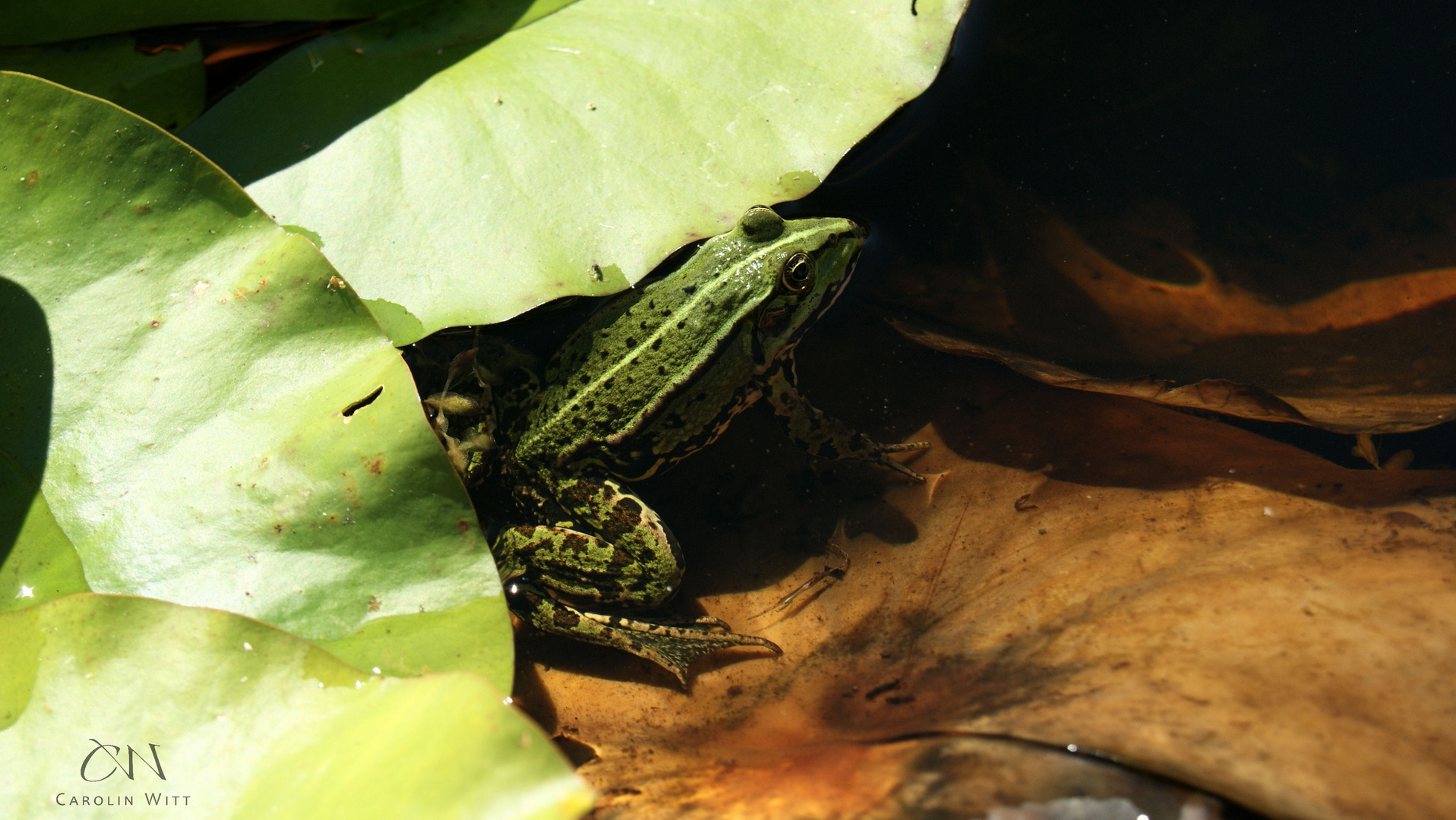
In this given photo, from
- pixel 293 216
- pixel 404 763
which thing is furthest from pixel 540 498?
pixel 404 763

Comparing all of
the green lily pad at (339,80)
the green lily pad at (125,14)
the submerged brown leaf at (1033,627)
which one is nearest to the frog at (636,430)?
the submerged brown leaf at (1033,627)

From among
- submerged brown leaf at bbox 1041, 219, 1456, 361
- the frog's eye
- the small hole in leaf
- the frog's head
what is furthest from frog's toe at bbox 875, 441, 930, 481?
the small hole in leaf

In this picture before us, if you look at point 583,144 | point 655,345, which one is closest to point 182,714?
point 655,345

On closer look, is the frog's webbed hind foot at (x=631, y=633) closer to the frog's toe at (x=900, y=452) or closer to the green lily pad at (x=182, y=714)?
the frog's toe at (x=900, y=452)

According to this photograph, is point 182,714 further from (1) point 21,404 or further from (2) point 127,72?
(2) point 127,72

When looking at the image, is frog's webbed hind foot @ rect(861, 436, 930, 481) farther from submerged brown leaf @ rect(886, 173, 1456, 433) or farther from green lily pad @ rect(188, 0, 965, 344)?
green lily pad @ rect(188, 0, 965, 344)

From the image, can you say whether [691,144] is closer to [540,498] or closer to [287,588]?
[540,498]

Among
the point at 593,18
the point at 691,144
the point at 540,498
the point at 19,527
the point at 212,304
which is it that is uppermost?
the point at 593,18
